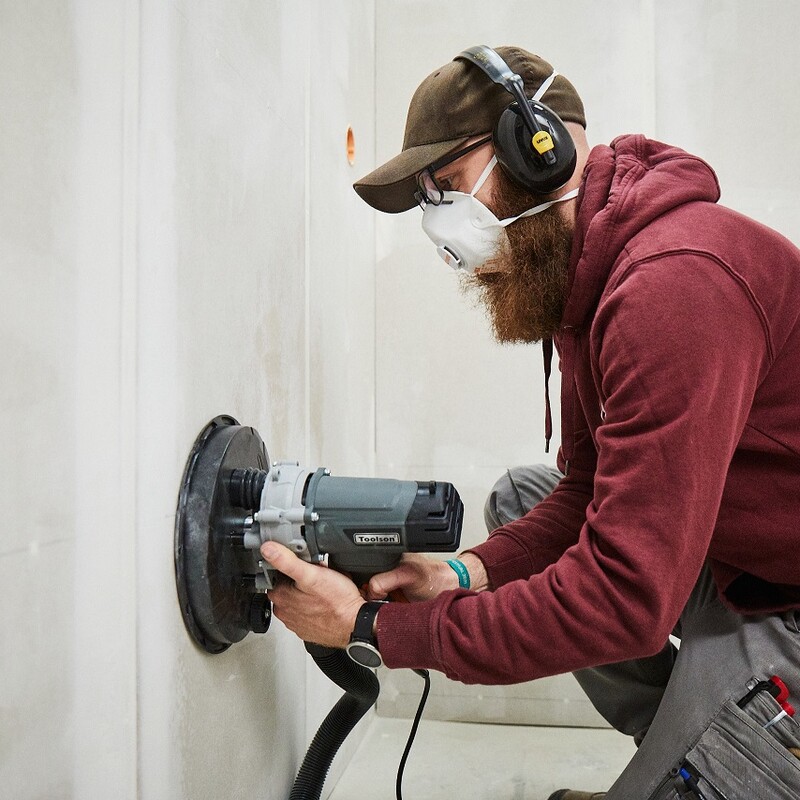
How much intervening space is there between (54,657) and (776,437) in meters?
0.89

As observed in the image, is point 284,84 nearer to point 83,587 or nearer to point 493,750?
point 83,587

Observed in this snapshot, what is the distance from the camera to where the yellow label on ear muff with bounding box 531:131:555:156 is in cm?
106

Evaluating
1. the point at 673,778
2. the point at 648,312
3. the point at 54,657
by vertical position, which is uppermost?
the point at 648,312

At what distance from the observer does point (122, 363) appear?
87cm

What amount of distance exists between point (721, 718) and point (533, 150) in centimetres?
81

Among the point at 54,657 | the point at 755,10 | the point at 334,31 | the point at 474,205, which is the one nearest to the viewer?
the point at 54,657

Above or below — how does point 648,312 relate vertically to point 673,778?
above

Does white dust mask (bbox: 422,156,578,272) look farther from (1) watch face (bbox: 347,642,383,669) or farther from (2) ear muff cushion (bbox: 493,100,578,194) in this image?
(1) watch face (bbox: 347,642,383,669)

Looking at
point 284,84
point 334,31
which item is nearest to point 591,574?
point 284,84

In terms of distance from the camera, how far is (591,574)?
89 centimetres

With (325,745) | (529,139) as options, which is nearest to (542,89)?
(529,139)

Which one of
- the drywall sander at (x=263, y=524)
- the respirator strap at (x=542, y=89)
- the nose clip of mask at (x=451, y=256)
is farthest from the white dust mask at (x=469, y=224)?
the drywall sander at (x=263, y=524)

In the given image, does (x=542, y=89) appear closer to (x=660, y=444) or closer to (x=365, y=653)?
(x=660, y=444)

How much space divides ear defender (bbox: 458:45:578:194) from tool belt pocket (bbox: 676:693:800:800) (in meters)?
0.76
